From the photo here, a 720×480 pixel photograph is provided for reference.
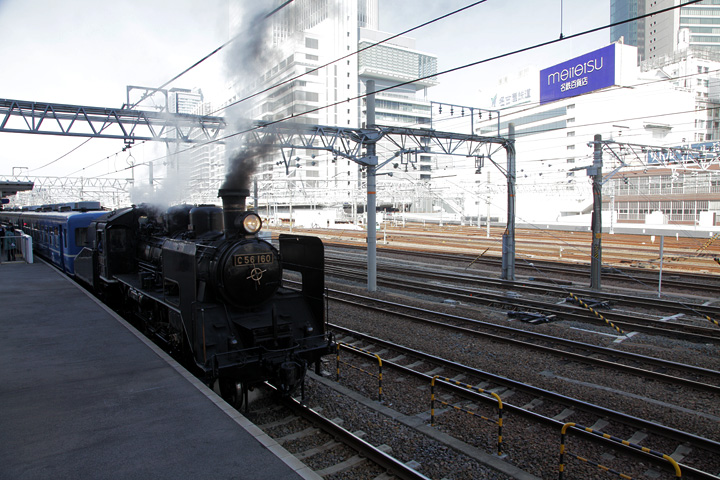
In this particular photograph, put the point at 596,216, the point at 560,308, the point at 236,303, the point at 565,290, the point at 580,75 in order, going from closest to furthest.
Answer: the point at 236,303
the point at 560,308
the point at 565,290
the point at 596,216
the point at 580,75

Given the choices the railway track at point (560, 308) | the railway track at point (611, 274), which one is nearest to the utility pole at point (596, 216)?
the railway track at point (560, 308)

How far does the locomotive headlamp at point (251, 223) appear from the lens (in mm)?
7656

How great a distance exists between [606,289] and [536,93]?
5826cm

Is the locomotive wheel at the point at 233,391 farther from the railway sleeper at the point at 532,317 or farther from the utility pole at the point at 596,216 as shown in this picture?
the utility pole at the point at 596,216

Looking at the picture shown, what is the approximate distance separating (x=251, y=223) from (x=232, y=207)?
1.74ft

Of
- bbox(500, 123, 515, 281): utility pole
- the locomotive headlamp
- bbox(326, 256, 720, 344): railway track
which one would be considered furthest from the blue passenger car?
bbox(500, 123, 515, 281): utility pole

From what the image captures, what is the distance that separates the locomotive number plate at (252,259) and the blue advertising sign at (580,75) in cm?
5757

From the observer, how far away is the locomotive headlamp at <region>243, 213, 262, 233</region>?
25.1 feet

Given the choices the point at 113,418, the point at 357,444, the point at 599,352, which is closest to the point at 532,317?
the point at 599,352

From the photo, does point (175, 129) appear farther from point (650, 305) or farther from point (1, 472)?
point (650, 305)

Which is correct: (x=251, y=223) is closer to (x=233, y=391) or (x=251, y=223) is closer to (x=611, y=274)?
(x=233, y=391)

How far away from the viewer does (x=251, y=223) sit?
7.70 meters

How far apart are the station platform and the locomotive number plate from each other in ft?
6.23

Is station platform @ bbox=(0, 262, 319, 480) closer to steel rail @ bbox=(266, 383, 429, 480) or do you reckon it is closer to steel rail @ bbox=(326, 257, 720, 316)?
steel rail @ bbox=(266, 383, 429, 480)
